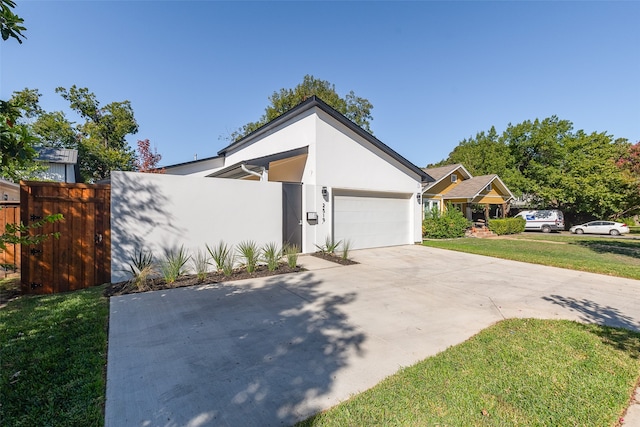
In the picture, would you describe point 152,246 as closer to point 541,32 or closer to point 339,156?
point 339,156

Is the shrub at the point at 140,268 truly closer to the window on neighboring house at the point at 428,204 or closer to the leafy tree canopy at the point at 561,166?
the window on neighboring house at the point at 428,204

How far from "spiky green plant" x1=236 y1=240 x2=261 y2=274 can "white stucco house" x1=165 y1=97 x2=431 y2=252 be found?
1.78 m

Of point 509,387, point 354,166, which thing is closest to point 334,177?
point 354,166

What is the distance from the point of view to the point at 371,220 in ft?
41.1

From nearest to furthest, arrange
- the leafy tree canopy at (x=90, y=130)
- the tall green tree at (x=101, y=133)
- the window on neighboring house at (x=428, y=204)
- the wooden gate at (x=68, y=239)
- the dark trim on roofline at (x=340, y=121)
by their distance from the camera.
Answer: the wooden gate at (x=68, y=239) < the dark trim on roofline at (x=340, y=121) < the window on neighboring house at (x=428, y=204) < the leafy tree canopy at (x=90, y=130) < the tall green tree at (x=101, y=133)

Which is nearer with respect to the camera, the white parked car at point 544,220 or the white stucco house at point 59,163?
the white stucco house at point 59,163

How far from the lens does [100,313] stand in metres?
4.58

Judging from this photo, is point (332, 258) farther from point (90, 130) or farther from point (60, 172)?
point (90, 130)

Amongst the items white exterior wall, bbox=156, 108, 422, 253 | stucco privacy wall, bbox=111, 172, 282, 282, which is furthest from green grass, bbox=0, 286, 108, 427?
white exterior wall, bbox=156, 108, 422, 253

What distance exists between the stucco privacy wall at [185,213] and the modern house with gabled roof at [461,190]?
568 inches

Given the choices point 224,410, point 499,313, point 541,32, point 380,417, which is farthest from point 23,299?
point 541,32

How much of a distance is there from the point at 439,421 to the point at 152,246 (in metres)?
6.93

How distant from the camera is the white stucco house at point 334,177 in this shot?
1030cm

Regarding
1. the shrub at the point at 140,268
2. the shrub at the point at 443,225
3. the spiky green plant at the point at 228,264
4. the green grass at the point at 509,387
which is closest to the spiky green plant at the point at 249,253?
the spiky green plant at the point at 228,264
